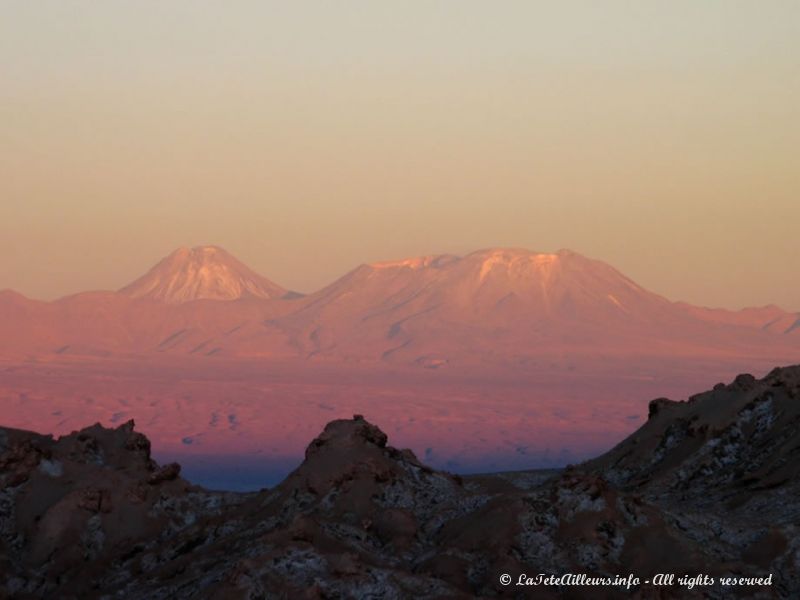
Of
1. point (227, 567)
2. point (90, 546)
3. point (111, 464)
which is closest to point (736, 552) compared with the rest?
point (227, 567)

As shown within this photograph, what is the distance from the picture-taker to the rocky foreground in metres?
33.9

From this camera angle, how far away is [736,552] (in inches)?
1430

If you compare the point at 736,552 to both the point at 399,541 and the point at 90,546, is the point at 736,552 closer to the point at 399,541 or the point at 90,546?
the point at 399,541

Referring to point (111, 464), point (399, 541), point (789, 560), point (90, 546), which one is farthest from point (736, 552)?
point (111, 464)

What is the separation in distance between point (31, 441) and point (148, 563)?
938 centimetres

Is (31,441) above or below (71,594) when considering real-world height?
above

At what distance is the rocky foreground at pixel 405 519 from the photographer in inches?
1336

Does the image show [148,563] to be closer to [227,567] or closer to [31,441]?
[227,567]

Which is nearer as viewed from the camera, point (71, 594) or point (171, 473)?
point (71, 594)

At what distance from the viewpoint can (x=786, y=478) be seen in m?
44.7

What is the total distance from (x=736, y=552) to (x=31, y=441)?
24434mm

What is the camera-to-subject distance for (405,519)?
38.9m

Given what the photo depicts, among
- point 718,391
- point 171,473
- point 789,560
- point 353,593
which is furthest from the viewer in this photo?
point 718,391

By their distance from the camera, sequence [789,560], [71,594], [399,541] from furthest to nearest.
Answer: [71,594], [399,541], [789,560]
